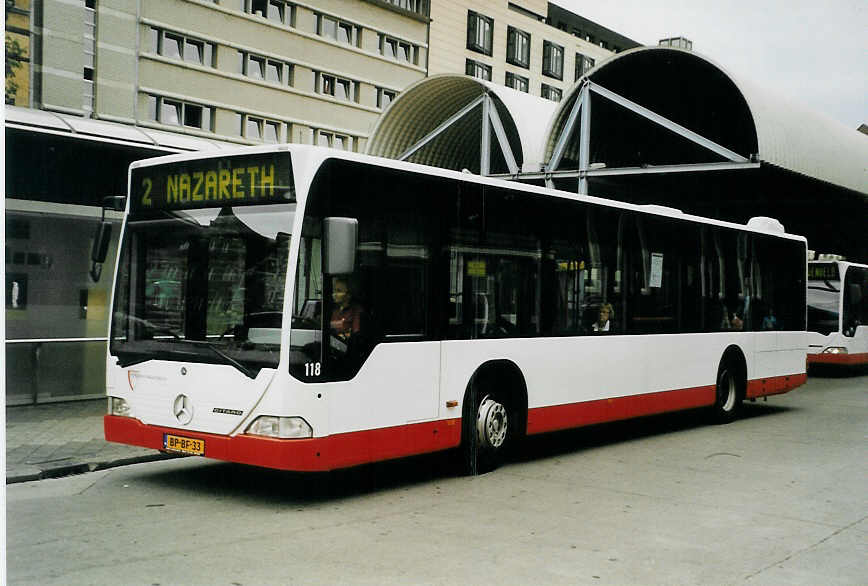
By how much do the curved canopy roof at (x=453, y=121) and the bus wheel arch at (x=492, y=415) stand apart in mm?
17778

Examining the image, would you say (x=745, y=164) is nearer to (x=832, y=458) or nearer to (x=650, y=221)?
(x=650, y=221)

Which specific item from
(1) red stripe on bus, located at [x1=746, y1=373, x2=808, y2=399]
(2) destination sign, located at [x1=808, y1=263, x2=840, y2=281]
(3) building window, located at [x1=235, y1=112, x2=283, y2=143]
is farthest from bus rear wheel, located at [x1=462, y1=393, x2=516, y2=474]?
(3) building window, located at [x1=235, y1=112, x2=283, y2=143]

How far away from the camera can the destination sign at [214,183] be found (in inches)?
321

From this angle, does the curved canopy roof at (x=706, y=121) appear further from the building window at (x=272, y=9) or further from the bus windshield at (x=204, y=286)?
the building window at (x=272, y=9)

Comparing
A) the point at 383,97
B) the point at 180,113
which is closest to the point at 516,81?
the point at 383,97

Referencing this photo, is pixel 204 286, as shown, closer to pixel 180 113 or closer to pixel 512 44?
pixel 180 113

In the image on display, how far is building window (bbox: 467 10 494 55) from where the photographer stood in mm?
71438

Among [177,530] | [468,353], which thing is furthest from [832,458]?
[177,530]

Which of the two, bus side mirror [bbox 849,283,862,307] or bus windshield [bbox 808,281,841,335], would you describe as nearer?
bus side mirror [bbox 849,283,862,307]

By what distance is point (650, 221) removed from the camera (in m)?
13.0

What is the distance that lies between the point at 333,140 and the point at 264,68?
681 centimetres

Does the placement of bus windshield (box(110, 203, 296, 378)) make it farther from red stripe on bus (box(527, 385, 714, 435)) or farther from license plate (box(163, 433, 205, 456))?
red stripe on bus (box(527, 385, 714, 435))

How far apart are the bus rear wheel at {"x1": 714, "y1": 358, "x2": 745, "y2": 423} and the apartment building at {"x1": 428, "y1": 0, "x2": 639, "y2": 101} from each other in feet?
182

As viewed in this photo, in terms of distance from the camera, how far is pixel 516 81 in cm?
7519
